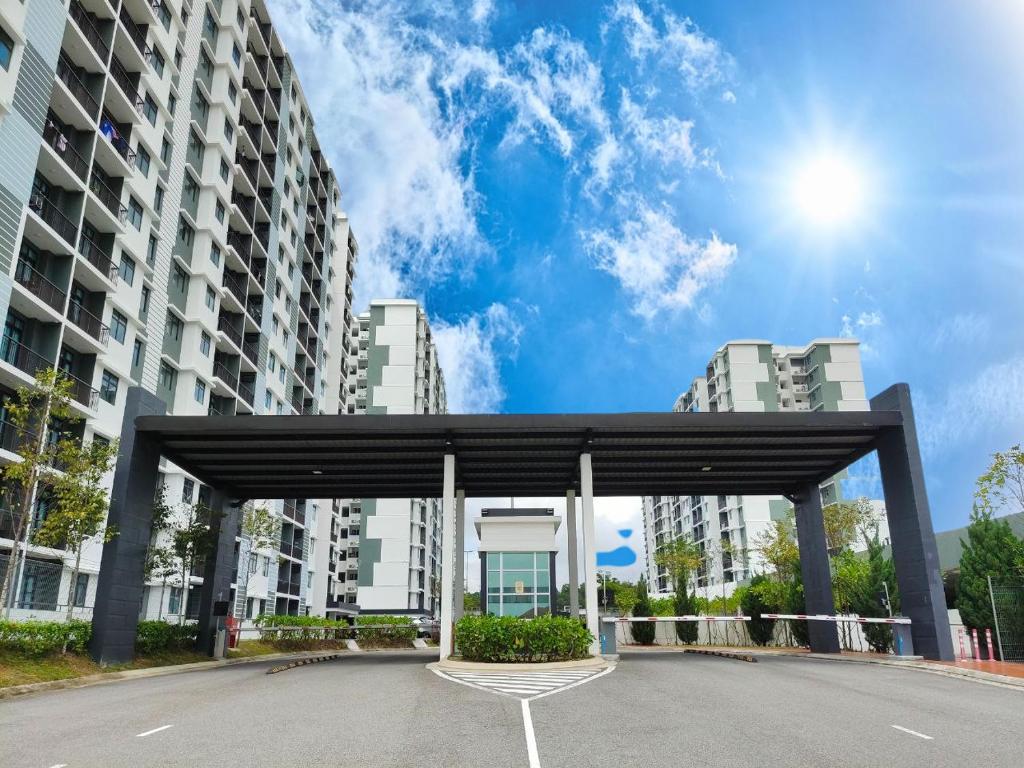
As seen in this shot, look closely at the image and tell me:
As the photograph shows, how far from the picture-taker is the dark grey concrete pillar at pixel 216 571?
28.2m

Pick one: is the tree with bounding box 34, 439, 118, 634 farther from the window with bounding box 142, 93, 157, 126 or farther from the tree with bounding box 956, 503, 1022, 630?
the tree with bounding box 956, 503, 1022, 630

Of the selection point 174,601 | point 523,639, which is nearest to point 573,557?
point 523,639

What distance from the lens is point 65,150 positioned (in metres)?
30.8

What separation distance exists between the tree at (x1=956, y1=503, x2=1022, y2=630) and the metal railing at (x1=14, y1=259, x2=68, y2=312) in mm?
32798

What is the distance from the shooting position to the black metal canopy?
2217 centimetres

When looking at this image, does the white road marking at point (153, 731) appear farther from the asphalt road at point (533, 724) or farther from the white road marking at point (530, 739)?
the white road marking at point (530, 739)

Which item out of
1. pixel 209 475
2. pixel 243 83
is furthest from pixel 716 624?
pixel 243 83

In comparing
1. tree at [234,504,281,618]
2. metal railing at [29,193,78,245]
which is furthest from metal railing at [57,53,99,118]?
tree at [234,504,281,618]

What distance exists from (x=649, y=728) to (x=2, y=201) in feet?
88.2

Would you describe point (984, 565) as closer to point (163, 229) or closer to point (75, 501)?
point (75, 501)

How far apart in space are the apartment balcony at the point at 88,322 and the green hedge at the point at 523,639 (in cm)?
2135

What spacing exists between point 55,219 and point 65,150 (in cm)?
296

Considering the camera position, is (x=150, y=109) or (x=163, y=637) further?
(x=150, y=109)

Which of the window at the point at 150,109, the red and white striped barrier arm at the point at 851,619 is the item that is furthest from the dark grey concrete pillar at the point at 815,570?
the window at the point at 150,109
